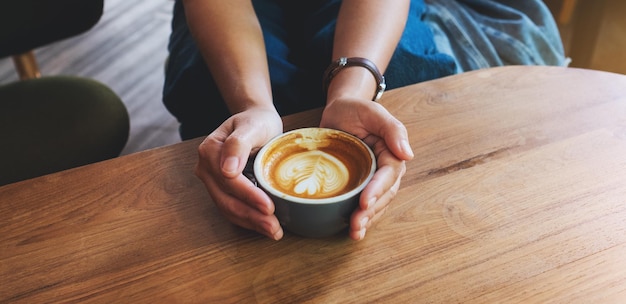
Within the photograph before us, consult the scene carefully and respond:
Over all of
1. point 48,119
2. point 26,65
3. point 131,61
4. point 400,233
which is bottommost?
point 131,61

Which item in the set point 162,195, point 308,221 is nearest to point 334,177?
point 308,221

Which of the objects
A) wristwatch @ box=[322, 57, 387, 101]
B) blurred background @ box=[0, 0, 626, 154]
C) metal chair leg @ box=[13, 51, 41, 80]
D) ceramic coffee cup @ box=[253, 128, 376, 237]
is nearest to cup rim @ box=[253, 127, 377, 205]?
ceramic coffee cup @ box=[253, 128, 376, 237]

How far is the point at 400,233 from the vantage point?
2.12ft

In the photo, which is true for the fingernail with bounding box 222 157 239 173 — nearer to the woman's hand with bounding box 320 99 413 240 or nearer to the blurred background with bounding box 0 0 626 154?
the woman's hand with bounding box 320 99 413 240

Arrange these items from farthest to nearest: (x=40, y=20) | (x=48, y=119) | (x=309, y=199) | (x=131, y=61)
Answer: (x=131, y=61) → (x=40, y=20) → (x=48, y=119) → (x=309, y=199)

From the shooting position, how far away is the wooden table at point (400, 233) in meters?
0.58

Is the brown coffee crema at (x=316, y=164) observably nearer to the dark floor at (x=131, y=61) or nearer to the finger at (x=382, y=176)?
the finger at (x=382, y=176)

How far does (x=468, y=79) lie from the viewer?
91 cm

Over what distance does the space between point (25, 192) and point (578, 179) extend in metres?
0.76

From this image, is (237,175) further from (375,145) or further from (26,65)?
(26,65)

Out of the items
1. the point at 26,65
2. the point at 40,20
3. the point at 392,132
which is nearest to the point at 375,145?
the point at 392,132

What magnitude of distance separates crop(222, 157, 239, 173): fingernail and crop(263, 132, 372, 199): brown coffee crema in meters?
0.04

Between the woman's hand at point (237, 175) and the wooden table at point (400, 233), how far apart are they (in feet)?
0.11

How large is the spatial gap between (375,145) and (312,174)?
0.38ft
